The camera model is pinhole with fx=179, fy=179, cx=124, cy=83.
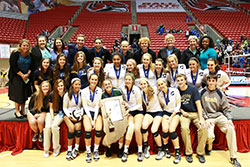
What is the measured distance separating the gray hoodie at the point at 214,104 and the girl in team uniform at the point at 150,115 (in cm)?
67

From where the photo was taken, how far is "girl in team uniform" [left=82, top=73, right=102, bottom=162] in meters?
2.53

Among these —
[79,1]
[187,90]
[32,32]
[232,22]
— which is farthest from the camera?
[79,1]

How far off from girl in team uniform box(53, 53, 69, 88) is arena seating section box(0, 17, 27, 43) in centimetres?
932

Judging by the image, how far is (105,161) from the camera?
2.48m

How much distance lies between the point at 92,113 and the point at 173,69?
1477 millimetres

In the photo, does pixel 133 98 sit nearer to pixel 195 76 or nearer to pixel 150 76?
pixel 150 76

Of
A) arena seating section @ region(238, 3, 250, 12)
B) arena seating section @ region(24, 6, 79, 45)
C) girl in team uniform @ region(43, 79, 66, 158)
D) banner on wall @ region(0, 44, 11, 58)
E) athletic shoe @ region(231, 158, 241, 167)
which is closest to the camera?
athletic shoe @ region(231, 158, 241, 167)

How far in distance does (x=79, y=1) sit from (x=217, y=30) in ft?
48.4

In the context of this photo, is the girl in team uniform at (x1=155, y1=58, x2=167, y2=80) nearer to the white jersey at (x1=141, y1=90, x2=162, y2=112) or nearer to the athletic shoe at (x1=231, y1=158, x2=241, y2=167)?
the white jersey at (x1=141, y1=90, x2=162, y2=112)

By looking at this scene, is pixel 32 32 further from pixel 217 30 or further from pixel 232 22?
pixel 232 22

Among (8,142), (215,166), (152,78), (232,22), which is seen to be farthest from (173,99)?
(232,22)

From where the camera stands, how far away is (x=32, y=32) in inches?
539

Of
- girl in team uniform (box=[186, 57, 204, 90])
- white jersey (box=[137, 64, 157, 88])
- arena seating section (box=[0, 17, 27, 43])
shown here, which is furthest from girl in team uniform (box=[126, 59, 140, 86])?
arena seating section (box=[0, 17, 27, 43])

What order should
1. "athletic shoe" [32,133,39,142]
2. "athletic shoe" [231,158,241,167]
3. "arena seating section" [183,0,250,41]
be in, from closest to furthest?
"athletic shoe" [231,158,241,167], "athletic shoe" [32,133,39,142], "arena seating section" [183,0,250,41]
